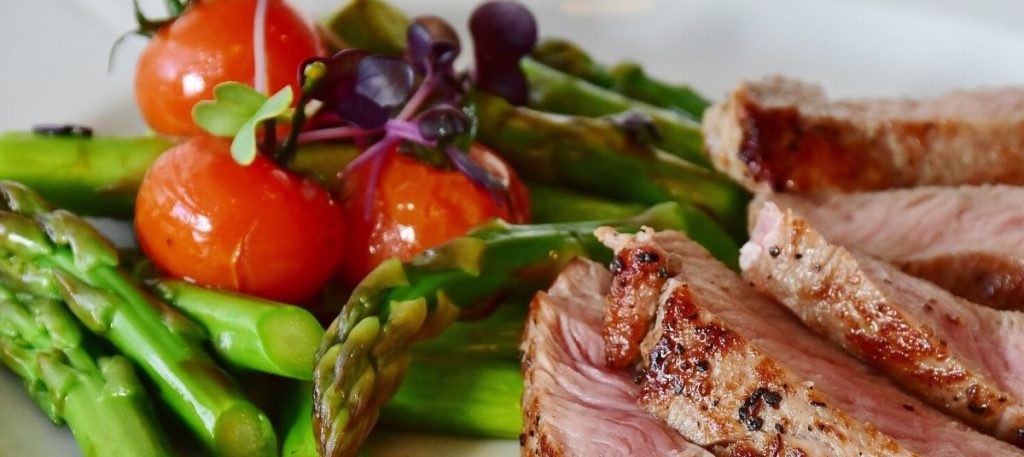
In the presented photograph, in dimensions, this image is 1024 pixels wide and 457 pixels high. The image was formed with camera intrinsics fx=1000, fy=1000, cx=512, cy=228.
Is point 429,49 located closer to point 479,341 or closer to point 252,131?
point 252,131

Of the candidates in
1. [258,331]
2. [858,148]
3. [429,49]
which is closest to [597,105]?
[429,49]

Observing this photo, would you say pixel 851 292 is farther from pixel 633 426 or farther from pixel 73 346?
pixel 73 346

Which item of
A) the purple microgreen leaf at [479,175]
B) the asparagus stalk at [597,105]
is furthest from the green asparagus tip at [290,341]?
the asparagus stalk at [597,105]

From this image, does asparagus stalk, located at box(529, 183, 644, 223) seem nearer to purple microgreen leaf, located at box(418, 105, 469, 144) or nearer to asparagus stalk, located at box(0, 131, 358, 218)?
purple microgreen leaf, located at box(418, 105, 469, 144)

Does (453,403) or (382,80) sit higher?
(382,80)

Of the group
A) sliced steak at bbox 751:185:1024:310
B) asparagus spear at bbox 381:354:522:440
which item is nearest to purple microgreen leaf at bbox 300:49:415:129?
asparagus spear at bbox 381:354:522:440

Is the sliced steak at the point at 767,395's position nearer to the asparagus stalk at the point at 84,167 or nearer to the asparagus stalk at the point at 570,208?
the asparagus stalk at the point at 570,208

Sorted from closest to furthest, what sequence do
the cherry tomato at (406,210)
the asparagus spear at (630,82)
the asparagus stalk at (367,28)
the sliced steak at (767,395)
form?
the sliced steak at (767,395)
the cherry tomato at (406,210)
the asparagus stalk at (367,28)
the asparagus spear at (630,82)
